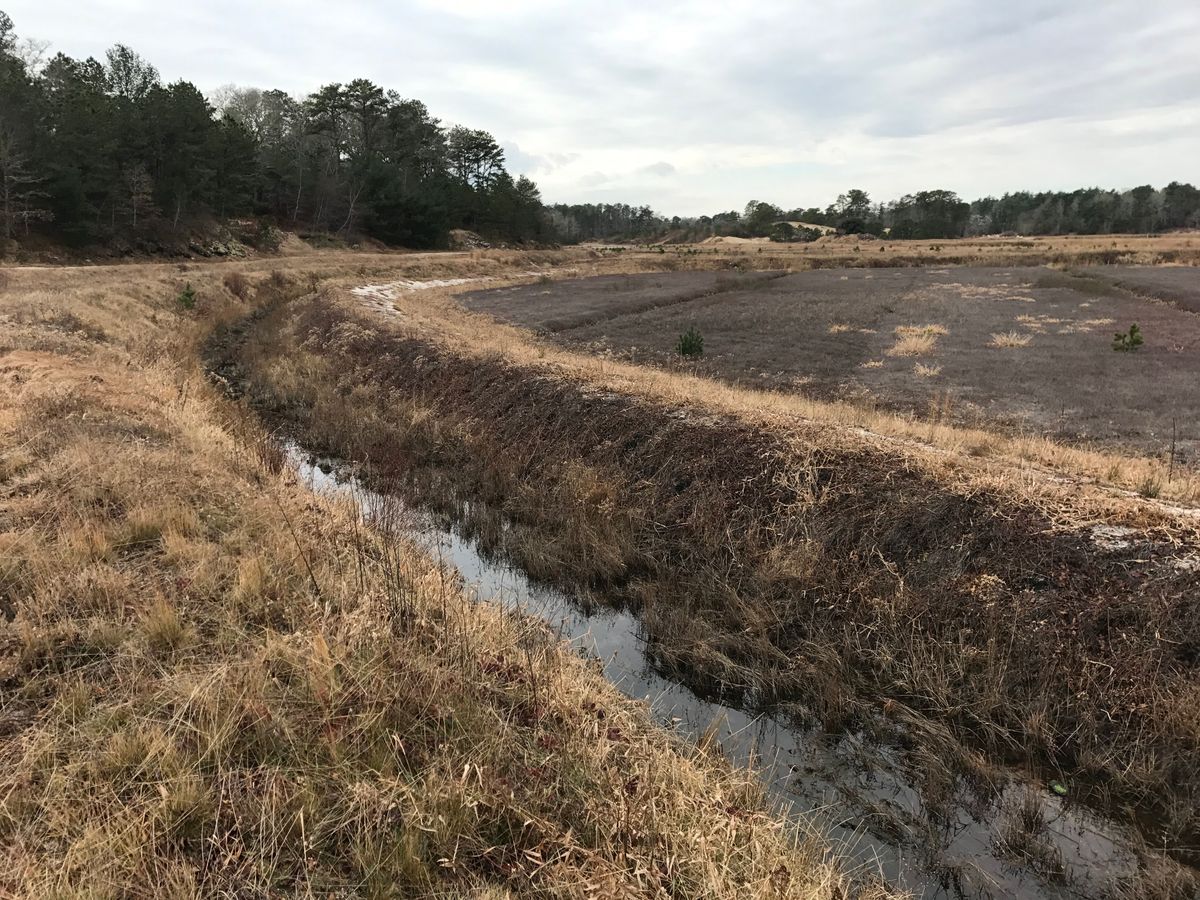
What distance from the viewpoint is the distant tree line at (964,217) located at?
129 m

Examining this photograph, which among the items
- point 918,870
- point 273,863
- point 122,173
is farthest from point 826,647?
point 122,173

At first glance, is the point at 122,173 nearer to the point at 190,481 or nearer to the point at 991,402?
the point at 190,481

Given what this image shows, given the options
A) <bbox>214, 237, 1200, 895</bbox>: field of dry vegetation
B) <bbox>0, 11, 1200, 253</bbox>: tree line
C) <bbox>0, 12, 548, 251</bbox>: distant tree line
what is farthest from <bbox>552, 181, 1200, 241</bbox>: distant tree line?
<bbox>214, 237, 1200, 895</bbox>: field of dry vegetation

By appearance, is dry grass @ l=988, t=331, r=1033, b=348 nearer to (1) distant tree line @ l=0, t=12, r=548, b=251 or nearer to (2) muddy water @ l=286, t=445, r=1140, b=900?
(2) muddy water @ l=286, t=445, r=1140, b=900

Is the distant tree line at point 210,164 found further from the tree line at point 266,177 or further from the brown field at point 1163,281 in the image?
the brown field at point 1163,281

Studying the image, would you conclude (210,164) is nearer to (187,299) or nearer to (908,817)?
(187,299)

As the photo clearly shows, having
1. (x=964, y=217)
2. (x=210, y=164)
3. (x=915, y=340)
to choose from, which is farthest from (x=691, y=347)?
(x=964, y=217)

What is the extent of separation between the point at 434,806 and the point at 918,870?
3.50m

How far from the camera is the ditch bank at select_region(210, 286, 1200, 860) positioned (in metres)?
5.73

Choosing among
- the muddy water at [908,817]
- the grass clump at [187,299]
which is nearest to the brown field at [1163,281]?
the muddy water at [908,817]

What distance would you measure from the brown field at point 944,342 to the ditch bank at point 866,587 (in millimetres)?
5864

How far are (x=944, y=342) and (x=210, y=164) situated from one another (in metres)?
57.0

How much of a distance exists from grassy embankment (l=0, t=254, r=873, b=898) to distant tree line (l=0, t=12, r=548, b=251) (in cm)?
4671

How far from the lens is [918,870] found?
186 inches
